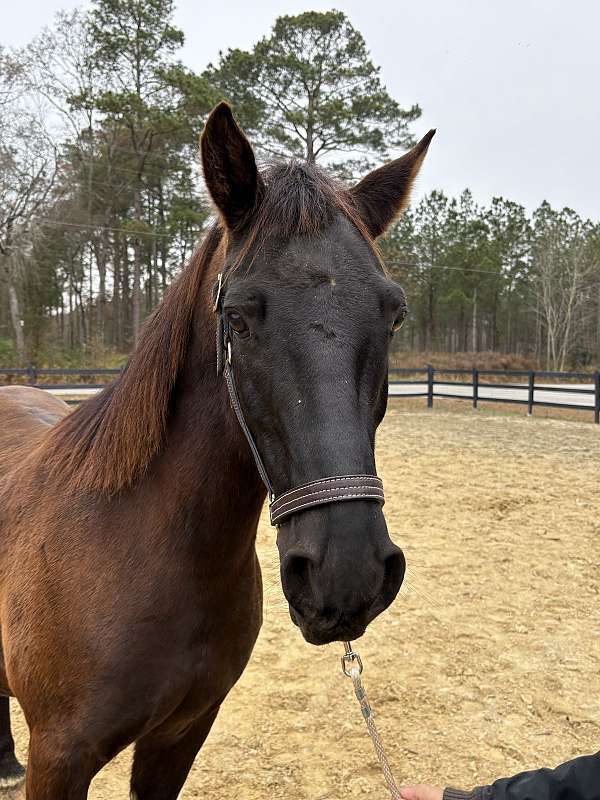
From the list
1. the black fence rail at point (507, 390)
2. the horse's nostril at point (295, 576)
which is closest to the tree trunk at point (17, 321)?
the black fence rail at point (507, 390)

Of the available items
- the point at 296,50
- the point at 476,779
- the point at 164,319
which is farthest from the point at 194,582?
the point at 296,50

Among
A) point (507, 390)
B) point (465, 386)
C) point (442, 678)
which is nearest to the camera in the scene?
point (442, 678)

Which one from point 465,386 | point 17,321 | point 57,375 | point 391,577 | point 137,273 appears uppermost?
point 137,273

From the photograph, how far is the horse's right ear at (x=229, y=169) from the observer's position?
4.81 ft

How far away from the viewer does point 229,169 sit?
152cm

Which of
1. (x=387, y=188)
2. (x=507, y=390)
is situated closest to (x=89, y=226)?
(x=507, y=390)

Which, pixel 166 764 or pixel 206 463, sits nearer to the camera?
pixel 206 463

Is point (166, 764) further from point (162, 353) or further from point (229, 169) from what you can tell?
point (229, 169)

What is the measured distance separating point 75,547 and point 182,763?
1039 millimetres

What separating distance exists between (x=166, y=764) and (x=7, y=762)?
1.44 meters

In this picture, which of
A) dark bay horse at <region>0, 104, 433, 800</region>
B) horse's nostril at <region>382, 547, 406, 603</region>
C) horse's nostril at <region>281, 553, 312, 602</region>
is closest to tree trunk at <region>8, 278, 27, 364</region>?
dark bay horse at <region>0, 104, 433, 800</region>

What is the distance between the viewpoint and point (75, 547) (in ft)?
5.54

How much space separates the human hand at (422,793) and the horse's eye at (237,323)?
4.60ft

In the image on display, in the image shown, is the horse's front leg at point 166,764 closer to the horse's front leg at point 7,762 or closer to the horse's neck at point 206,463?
the horse's neck at point 206,463
